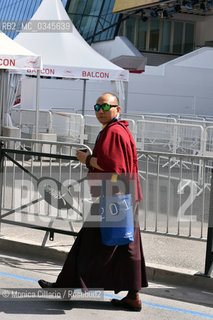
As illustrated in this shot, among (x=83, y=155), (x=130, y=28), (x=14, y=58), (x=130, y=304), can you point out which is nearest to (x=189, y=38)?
(x=130, y=28)

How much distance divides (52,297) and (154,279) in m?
1.32

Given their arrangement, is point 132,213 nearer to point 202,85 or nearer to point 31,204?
point 31,204

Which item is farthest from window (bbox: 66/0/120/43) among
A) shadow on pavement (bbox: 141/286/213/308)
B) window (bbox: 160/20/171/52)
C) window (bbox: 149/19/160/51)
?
shadow on pavement (bbox: 141/286/213/308)

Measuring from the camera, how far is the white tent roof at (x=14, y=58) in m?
13.0

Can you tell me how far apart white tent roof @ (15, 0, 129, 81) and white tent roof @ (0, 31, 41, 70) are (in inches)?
94.4

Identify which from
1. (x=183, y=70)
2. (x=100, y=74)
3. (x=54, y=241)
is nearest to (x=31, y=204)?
(x=54, y=241)

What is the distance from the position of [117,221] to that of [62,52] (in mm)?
12143

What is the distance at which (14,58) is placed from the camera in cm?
1303

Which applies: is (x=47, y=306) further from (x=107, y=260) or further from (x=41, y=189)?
(x=41, y=189)

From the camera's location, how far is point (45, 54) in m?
16.6

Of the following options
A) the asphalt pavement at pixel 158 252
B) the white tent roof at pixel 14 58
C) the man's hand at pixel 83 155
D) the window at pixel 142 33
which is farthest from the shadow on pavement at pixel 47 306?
the window at pixel 142 33

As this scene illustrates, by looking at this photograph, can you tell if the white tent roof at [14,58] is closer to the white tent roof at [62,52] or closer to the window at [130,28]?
the white tent roof at [62,52]

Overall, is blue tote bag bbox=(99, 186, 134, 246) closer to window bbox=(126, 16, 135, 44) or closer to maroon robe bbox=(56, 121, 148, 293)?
maroon robe bbox=(56, 121, 148, 293)

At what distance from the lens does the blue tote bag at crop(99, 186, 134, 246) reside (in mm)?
4988
